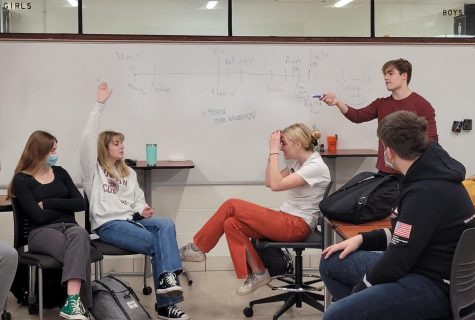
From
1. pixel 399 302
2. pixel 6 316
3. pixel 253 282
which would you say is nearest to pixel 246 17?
pixel 253 282

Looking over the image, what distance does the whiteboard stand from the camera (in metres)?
4.55

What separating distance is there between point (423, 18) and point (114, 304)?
3.26 meters

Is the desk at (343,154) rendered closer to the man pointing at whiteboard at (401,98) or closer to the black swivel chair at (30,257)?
the man pointing at whiteboard at (401,98)

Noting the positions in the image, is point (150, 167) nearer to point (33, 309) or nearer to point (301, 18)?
point (33, 309)

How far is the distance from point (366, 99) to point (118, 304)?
98.6 inches

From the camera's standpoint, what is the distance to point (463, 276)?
2023 millimetres

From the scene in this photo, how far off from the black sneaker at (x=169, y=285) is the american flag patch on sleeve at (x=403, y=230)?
1.74 meters

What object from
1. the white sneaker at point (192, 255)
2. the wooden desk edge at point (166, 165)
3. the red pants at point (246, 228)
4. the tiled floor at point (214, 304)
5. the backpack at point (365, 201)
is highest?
the wooden desk edge at point (166, 165)

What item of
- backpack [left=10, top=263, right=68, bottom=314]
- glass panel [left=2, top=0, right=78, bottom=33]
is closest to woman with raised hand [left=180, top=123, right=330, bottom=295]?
backpack [left=10, top=263, right=68, bottom=314]

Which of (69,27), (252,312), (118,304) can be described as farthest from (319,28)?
(118,304)

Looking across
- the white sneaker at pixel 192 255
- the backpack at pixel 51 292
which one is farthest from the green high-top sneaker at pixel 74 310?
the white sneaker at pixel 192 255

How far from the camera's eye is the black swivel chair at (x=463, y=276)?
6.48ft

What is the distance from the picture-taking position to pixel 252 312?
12.0 ft

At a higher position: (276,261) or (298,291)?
(276,261)
